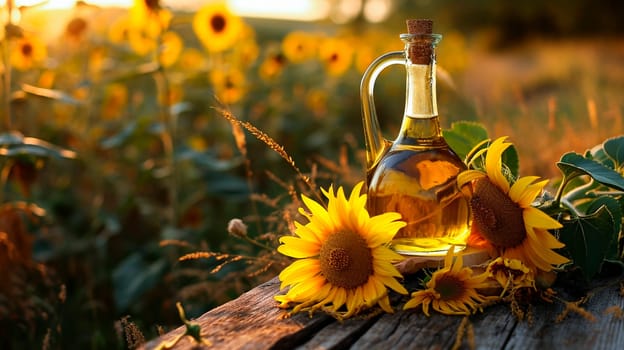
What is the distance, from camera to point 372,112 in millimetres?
1647

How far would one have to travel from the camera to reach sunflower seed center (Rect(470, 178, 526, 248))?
147 centimetres

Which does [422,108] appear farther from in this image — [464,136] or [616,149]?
[616,149]

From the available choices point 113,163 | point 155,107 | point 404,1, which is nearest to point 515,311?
point 113,163

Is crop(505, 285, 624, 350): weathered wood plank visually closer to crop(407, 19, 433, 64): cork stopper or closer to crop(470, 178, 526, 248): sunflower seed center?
crop(470, 178, 526, 248): sunflower seed center

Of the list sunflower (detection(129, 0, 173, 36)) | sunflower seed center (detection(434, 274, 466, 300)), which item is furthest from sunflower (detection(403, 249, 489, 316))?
sunflower (detection(129, 0, 173, 36))

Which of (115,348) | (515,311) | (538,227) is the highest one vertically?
(538,227)

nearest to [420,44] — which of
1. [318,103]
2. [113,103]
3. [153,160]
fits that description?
[153,160]

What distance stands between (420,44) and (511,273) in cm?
49

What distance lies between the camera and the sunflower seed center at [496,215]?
147cm

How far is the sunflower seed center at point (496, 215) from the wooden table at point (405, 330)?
14 cm

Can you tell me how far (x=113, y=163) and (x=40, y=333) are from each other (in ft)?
5.26

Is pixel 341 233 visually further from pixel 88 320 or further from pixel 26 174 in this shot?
pixel 88 320

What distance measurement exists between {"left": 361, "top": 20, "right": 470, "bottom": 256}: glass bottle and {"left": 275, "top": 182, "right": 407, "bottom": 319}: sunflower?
0.08 metres

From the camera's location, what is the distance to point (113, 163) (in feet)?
13.7
